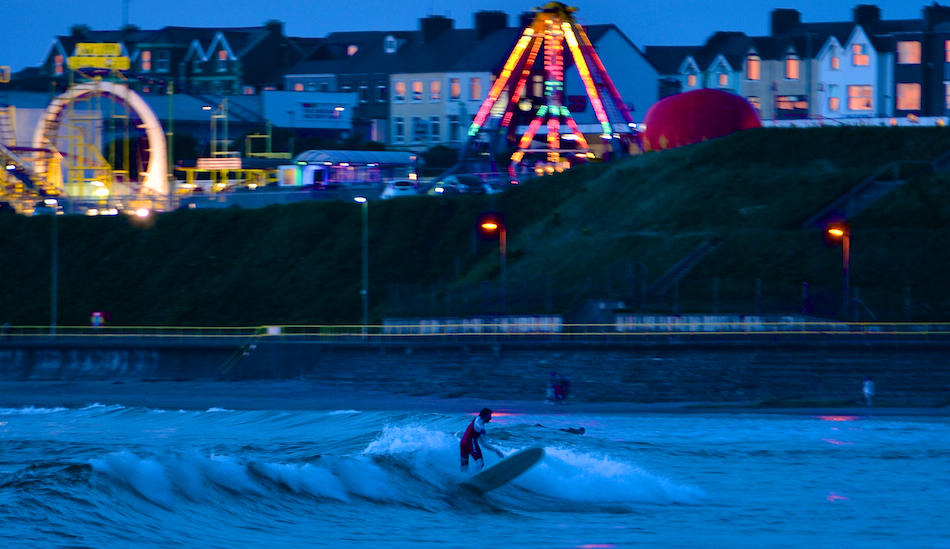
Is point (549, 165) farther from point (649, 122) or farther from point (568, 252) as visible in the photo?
point (568, 252)

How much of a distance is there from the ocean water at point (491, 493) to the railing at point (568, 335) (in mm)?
5624

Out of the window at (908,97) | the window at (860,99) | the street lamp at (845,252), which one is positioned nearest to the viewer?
the street lamp at (845,252)

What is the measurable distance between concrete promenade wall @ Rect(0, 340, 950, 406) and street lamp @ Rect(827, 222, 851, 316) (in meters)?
4.66


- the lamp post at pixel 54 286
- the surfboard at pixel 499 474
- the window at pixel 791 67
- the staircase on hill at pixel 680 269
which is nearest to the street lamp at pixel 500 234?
the staircase on hill at pixel 680 269

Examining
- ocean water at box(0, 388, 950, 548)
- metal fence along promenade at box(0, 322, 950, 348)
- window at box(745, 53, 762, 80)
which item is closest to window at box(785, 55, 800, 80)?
window at box(745, 53, 762, 80)

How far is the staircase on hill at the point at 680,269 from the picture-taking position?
39.6m

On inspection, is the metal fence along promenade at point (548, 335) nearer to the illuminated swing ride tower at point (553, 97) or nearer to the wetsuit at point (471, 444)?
the wetsuit at point (471, 444)

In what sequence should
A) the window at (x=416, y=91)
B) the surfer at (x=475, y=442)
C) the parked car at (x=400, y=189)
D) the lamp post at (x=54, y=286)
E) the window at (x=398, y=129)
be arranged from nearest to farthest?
1. the surfer at (x=475, y=442)
2. the lamp post at (x=54, y=286)
3. the parked car at (x=400, y=189)
4. the window at (x=416, y=91)
5. the window at (x=398, y=129)

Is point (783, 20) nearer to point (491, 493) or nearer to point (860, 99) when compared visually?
point (860, 99)

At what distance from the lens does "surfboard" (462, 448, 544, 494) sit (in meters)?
20.3

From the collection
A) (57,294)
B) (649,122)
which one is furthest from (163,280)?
(649,122)

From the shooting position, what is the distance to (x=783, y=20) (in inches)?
3548

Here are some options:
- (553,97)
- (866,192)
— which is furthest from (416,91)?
(866,192)

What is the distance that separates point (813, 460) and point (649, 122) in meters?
38.9
